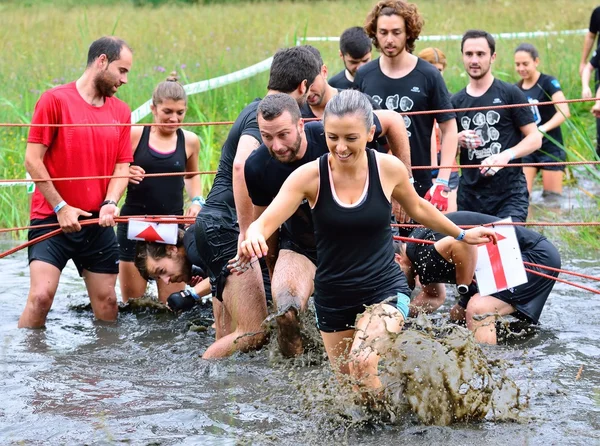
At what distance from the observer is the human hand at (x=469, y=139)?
7.62 m

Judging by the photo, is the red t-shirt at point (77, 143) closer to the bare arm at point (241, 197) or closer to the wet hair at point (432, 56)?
the bare arm at point (241, 197)

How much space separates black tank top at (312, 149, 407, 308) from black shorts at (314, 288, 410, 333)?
0.6 inches

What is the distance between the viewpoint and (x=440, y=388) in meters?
4.86

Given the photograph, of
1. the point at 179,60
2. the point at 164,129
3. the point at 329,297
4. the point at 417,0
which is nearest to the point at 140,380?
the point at 329,297

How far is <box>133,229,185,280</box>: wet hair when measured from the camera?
7.17 meters

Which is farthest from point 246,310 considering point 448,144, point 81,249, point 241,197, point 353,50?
point 353,50

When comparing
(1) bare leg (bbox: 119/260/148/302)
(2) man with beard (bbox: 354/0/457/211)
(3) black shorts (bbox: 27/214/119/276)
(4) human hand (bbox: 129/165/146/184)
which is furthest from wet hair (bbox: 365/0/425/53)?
(1) bare leg (bbox: 119/260/148/302)

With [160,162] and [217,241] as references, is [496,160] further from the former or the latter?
[160,162]

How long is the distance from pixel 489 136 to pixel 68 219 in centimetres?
332

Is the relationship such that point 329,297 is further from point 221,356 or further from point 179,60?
point 179,60

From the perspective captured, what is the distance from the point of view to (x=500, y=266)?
598 cm

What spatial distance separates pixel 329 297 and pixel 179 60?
9.83 meters

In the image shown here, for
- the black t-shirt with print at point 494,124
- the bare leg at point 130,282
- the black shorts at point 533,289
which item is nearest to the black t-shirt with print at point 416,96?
the black t-shirt with print at point 494,124

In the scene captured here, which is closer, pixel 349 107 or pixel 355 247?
pixel 349 107
